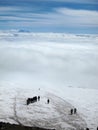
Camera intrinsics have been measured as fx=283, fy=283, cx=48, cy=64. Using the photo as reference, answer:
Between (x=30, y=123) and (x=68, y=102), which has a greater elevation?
(x=68, y=102)

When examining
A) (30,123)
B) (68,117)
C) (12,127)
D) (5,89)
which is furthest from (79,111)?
(5,89)

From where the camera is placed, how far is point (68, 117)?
51875 millimetres

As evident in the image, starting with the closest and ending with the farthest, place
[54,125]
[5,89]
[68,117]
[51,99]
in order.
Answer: [54,125]
[68,117]
[51,99]
[5,89]

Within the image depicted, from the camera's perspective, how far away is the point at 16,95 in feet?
229

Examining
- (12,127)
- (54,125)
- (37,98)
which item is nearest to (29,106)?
(37,98)

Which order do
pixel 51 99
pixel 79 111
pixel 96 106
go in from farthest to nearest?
1. pixel 51 99
2. pixel 96 106
3. pixel 79 111

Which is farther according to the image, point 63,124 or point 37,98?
point 37,98

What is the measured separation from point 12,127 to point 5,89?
3805 centimetres

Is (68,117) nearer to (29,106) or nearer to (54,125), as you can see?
(54,125)

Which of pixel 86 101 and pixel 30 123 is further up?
pixel 86 101

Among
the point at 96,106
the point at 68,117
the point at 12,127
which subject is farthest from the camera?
the point at 96,106

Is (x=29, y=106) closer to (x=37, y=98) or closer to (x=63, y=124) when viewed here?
(x=37, y=98)

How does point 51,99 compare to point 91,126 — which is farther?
point 51,99

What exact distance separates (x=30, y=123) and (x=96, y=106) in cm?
1978
